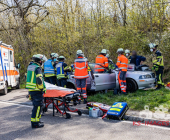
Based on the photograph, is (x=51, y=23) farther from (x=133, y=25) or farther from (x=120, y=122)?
(x=120, y=122)

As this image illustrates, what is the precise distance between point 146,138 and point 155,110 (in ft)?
6.83

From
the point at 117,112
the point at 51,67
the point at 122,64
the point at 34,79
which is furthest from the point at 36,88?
the point at 122,64

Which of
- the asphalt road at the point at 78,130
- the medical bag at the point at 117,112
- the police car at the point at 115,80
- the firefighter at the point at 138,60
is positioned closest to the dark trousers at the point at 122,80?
the police car at the point at 115,80

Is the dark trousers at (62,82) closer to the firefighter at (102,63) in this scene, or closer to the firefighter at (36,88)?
the firefighter at (102,63)

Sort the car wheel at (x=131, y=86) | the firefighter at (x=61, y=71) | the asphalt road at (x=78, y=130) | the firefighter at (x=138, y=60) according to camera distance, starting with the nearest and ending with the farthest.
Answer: the asphalt road at (x=78, y=130)
the firefighter at (x=61, y=71)
the car wheel at (x=131, y=86)
the firefighter at (x=138, y=60)

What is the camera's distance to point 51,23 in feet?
50.6

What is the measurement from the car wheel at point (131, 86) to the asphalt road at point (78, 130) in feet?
11.6

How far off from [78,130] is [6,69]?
27.9ft

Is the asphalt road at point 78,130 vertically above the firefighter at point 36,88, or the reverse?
the firefighter at point 36,88

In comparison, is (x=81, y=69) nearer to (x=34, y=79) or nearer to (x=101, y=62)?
(x=101, y=62)

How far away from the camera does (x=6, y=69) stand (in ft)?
39.2

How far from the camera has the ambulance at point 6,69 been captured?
1121cm

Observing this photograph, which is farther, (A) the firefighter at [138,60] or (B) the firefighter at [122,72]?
(A) the firefighter at [138,60]

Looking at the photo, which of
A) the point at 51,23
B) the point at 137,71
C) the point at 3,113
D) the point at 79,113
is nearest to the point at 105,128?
the point at 79,113
